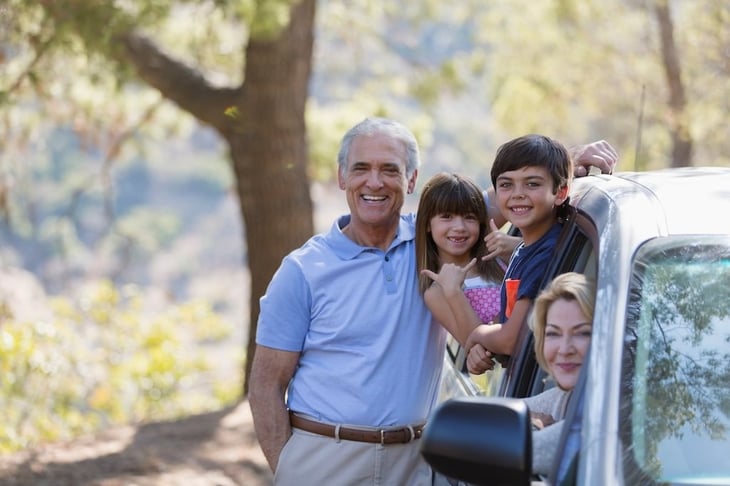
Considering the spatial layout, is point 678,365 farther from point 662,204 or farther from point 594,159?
point 594,159

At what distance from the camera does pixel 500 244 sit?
12.8 ft

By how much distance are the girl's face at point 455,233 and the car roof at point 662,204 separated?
0.65 meters

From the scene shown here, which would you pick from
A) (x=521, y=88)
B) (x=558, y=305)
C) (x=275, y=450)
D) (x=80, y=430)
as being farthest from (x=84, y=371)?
(x=558, y=305)

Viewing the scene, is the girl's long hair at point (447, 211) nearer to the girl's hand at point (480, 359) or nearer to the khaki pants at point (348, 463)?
the girl's hand at point (480, 359)

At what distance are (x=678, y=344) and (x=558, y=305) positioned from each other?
30 cm

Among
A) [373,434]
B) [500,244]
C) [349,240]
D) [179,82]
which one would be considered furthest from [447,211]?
[179,82]

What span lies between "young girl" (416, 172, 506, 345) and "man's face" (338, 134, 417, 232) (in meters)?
0.13

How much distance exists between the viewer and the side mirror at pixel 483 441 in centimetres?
251

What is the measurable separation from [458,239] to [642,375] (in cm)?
138

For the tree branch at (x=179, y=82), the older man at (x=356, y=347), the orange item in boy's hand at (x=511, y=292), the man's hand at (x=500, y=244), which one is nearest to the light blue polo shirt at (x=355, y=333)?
the older man at (x=356, y=347)

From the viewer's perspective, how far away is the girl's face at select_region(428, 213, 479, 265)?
4.03 m

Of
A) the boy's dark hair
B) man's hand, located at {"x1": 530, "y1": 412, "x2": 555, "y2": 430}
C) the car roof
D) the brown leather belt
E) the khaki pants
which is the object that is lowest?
the khaki pants

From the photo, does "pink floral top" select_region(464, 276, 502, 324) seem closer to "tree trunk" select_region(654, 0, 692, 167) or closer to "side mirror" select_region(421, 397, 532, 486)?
"side mirror" select_region(421, 397, 532, 486)

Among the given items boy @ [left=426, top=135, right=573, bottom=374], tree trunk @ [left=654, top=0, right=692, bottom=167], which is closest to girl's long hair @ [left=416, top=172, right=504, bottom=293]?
boy @ [left=426, top=135, right=573, bottom=374]
